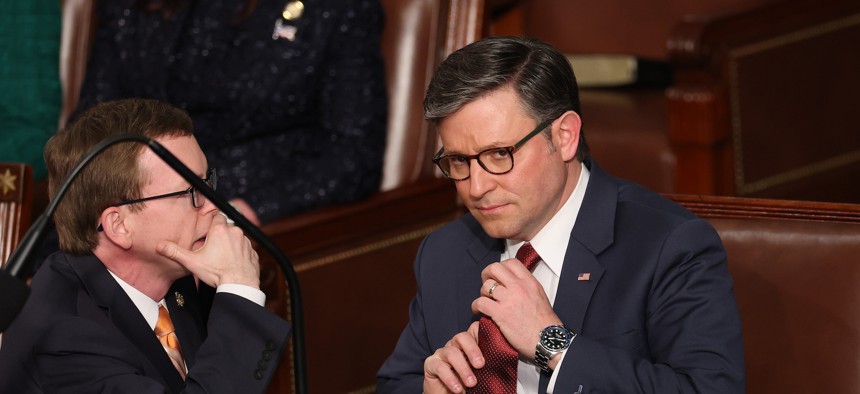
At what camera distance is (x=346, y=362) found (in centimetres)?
308

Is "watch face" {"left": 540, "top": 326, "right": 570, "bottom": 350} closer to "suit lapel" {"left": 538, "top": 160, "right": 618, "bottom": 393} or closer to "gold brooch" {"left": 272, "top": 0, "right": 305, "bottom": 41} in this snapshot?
"suit lapel" {"left": 538, "top": 160, "right": 618, "bottom": 393}

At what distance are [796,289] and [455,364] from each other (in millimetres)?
658

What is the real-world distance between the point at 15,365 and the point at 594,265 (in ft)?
3.00

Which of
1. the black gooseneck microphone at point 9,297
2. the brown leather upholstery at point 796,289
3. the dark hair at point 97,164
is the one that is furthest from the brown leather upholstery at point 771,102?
the black gooseneck microphone at point 9,297

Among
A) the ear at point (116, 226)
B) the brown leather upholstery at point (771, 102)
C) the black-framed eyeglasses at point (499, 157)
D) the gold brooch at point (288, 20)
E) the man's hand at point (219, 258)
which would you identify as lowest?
the brown leather upholstery at point (771, 102)

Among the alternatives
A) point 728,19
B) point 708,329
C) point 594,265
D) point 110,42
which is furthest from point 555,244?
point 110,42

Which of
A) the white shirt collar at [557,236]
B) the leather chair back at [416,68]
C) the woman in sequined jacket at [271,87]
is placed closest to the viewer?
the white shirt collar at [557,236]

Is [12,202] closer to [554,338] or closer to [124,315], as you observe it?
[124,315]

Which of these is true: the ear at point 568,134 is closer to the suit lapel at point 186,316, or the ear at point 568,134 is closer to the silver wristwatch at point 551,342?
the silver wristwatch at point 551,342

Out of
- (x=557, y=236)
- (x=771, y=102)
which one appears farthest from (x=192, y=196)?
(x=771, y=102)

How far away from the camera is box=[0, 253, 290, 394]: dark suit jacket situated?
1.83 meters

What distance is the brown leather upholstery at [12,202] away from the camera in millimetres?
2678

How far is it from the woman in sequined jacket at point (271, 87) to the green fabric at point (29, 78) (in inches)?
4.7

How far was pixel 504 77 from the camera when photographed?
76.6 inches
